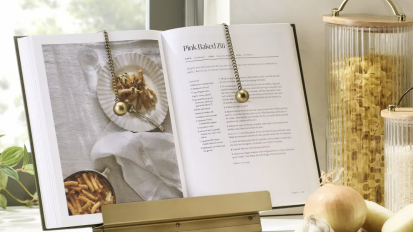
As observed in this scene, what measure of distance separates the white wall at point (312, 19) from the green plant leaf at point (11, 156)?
0.49 m

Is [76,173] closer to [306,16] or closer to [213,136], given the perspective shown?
[213,136]

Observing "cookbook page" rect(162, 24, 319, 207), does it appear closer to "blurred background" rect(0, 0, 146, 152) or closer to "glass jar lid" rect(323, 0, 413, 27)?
"glass jar lid" rect(323, 0, 413, 27)

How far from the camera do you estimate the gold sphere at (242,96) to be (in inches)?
33.6

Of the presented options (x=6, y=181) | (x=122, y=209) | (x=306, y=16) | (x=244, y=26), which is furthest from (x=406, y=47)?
(x=6, y=181)

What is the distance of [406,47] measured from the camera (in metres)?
0.91

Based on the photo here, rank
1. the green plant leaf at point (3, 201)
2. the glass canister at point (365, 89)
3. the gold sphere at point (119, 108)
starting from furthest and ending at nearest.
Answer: the green plant leaf at point (3, 201) → the glass canister at point (365, 89) → the gold sphere at point (119, 108)

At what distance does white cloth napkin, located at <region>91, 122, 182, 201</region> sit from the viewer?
0.79 m

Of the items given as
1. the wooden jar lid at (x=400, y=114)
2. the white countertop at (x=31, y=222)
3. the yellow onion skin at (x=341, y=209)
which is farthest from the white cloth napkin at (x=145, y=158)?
the wooden jar lid at (x=400, y=114)

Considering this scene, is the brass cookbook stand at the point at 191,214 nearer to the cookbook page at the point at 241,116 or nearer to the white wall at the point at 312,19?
the cookbook page at the point at 241,116

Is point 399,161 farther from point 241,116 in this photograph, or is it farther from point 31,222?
point 31,222

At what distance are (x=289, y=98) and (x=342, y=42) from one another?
14 centimetres

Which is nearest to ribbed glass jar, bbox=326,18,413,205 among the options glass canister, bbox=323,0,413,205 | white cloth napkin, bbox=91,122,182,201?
glass canister, bbox=323,0,413,205

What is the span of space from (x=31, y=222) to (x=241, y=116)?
0.43 metres

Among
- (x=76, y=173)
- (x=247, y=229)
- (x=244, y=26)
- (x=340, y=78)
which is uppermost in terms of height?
(x=244, y=26)
